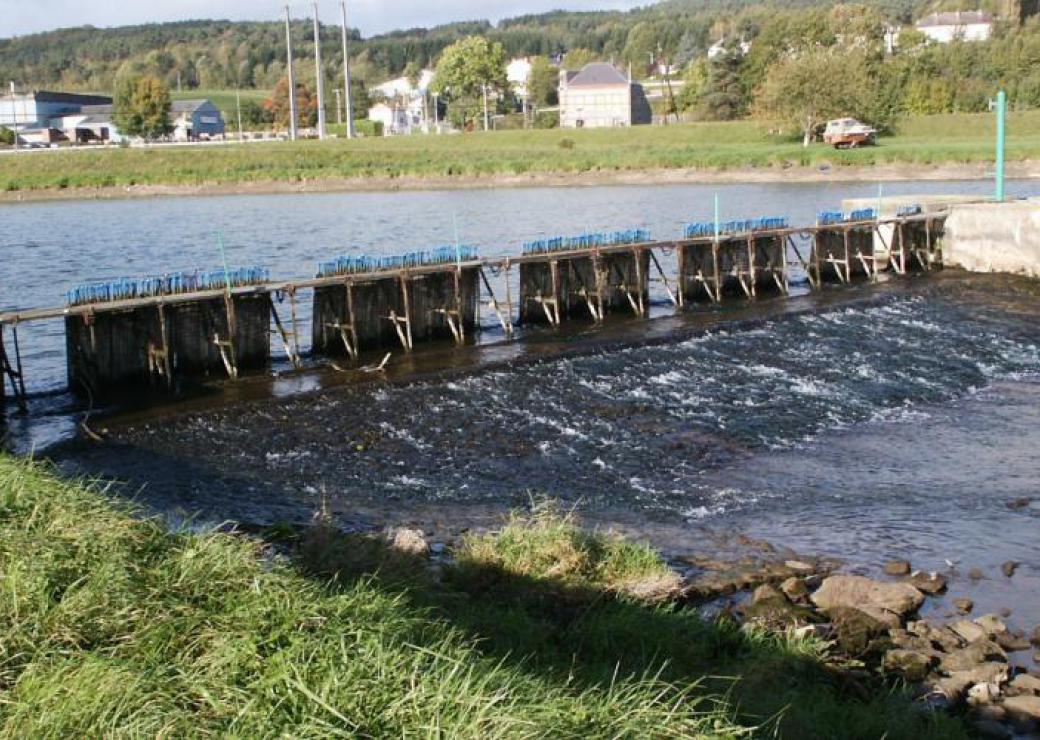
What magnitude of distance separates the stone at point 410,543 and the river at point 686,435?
1891 mm

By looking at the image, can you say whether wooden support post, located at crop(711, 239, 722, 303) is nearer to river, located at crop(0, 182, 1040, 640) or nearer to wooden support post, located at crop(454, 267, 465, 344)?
river, located at crop(0, 182, 1040, 640)

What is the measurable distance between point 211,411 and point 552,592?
446 inches

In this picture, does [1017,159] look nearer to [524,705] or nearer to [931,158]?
[931,158]

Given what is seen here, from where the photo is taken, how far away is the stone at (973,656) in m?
11.0

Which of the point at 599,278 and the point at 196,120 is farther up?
the point at 196,120

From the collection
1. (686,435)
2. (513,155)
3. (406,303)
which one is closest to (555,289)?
(406,303)

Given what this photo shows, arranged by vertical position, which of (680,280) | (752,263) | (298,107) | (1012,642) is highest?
(298,107)

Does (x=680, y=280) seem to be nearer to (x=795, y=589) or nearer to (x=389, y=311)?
(x=389, y=311)

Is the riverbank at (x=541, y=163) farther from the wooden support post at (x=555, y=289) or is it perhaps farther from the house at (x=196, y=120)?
the wooden support post at (x=555, y=289)

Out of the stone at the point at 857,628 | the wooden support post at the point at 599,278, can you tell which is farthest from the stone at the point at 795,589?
the wooden support post at the point at 599,278

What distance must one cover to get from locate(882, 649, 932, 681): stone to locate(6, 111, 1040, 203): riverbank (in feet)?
235

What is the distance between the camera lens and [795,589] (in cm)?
1284

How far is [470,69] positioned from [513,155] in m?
48.3

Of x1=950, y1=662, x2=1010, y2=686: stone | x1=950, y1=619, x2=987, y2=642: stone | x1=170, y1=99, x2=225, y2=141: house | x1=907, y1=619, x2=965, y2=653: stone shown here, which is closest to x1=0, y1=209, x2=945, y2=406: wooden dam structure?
x1=907, y1=619, x2=965, y2=653: stone
